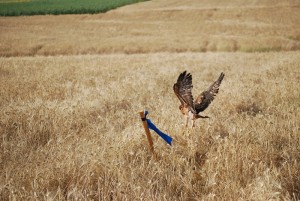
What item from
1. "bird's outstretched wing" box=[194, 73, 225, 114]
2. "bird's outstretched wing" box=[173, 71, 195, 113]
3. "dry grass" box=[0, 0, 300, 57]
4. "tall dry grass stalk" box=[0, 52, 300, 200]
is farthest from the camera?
"dry grass" box=[0, 0, 300, 57]

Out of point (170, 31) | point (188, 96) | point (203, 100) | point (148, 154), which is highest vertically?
point (188, 96)

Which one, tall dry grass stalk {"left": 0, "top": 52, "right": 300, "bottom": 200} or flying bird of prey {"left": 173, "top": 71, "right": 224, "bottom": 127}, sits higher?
flying bird of prey {"left": 173, "top": 71, "right": 224, "bottom": 127}

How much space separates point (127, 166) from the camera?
126 inches

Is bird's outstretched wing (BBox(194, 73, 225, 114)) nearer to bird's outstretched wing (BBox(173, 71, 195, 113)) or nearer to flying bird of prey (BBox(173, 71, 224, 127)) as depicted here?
flying bird of prey (BBox(173, 71, 224, 127))

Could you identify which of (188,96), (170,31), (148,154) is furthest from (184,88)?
(170,31)

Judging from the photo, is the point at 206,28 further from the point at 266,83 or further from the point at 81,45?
the point at 266,83

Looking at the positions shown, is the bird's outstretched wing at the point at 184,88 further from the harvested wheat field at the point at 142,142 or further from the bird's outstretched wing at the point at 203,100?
the harvested wheat field at the point at 142,142

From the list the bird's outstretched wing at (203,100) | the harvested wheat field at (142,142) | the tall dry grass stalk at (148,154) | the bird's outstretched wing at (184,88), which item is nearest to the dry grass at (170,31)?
the harvested wheat field at (142,142)

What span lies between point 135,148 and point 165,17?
3864cm

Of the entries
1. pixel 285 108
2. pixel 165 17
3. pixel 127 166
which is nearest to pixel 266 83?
pixel 285 108

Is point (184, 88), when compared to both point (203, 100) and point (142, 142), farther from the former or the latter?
point (142, 142)

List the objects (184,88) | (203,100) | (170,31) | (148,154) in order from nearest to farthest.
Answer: (184,88) → (148,154) → (203,100) → (170,31)

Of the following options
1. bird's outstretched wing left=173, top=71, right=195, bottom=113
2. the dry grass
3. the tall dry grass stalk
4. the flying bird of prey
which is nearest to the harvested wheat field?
the tall dry grass stalk

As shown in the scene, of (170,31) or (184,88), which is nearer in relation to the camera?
(184,88)
